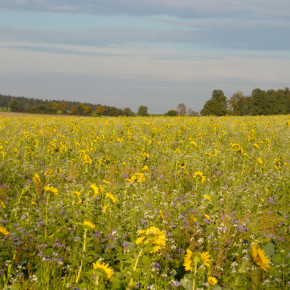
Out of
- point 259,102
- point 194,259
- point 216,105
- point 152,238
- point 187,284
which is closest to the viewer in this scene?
point 194,259

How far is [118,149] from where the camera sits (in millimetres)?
9883

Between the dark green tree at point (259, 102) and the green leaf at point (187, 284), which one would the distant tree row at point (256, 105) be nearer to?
the dark green tree at point (259, 102)

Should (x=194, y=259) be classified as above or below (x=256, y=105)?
below

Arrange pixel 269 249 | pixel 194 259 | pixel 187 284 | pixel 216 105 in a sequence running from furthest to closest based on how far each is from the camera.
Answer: pixel 216 105, pixel 269 249, pixel 187 284, pixel 194 259

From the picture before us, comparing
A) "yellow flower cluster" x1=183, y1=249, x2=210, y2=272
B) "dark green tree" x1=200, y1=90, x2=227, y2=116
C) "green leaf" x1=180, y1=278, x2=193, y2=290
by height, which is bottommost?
"green leaf" x1=180, y1=278, x2=193, y2=290

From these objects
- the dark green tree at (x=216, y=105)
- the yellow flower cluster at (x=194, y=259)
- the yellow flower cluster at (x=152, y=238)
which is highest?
the dark green tree at (x=216, y=105)

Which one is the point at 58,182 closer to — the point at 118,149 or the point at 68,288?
the point at 118,149

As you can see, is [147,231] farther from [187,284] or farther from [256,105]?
[256,105]

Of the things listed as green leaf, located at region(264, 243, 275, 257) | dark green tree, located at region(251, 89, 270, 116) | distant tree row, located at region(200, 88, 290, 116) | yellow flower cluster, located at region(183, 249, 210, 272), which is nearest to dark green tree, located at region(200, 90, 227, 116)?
distant tree row, located at region(200, 88, 290, 116)

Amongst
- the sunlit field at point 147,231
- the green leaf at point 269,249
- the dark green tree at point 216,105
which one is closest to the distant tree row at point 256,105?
the dark green tree at point 216,105

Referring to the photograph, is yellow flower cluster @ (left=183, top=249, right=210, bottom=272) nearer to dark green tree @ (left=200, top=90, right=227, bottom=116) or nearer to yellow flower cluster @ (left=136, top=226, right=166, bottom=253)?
yellow flower cluster @ (left=136, top=226, right=166, bottom=253)

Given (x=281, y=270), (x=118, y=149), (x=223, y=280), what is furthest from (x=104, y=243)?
(x=118, y=149)

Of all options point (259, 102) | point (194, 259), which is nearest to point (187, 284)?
point (194, 259)

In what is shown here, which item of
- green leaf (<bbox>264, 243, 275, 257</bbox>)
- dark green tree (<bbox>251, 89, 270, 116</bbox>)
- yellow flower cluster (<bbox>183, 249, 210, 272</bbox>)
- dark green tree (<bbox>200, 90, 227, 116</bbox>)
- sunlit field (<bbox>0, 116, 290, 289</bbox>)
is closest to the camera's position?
yellow flower cluster (<bbox>183, 249, 210, 272</bbox>)
